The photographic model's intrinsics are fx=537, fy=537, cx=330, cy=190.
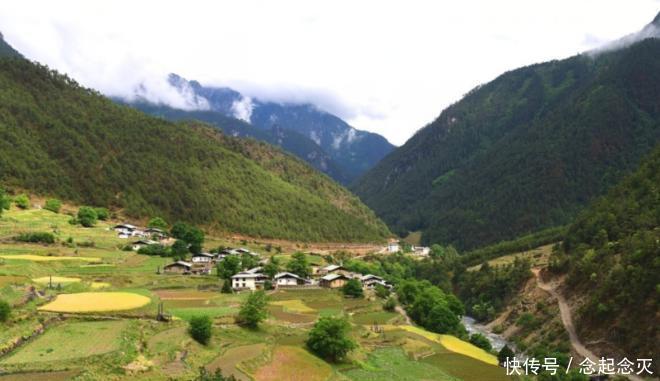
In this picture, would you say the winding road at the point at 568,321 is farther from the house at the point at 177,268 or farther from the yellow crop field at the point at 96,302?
the house at the point at 177,268

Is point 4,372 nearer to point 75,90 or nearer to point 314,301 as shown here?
point 314,301

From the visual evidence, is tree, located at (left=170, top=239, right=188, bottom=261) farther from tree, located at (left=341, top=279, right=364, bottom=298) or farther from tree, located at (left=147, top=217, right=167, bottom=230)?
tree, located at (left=147, top=217, right=167, bottom=230)

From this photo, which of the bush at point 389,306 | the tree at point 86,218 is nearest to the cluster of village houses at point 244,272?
the tree at point 86,218

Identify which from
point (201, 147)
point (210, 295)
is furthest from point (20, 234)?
point (201, 147)

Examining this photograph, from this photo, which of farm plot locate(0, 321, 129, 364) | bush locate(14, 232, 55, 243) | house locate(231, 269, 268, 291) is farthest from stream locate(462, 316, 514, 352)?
bush locate(14, 232, 55, 243)

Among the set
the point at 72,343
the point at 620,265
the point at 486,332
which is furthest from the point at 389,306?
the point at 72,343

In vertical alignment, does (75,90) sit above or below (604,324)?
above

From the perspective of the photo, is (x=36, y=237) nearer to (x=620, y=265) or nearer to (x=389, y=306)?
(x=389, y=306)
